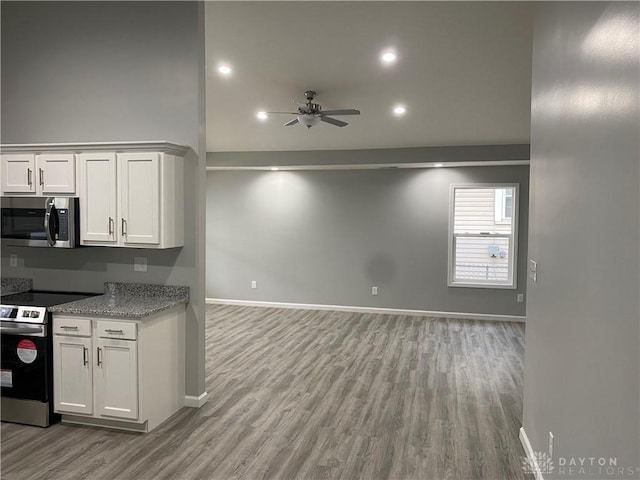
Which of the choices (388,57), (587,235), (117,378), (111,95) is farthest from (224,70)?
(587,235)

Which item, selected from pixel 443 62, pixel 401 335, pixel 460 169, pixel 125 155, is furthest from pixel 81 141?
pixel 460 169

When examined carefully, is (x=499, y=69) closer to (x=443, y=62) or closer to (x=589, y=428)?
(x=443, y=62)

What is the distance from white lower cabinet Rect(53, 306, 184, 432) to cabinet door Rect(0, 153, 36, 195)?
1.20m

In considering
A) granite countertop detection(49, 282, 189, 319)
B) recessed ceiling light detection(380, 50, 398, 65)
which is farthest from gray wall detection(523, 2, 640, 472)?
granite countertop detection(49, 282, 189, 319)

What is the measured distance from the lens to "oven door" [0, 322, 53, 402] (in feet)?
10.8

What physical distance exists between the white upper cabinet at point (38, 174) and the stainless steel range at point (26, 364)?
0.96 m

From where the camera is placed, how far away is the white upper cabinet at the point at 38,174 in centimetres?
363

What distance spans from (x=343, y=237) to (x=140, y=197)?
462 centimetres

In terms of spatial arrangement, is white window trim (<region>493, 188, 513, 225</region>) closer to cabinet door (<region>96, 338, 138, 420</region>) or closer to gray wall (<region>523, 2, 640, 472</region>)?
gray wall (<region>523, 2, 640, 472</region>)

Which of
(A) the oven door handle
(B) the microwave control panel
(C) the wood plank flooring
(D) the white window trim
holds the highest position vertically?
(D) the white window trim

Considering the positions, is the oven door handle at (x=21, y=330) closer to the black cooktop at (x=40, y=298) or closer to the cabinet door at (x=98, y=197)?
the black cooktop at (x=40, y=298)

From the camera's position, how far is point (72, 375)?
3.29 metres

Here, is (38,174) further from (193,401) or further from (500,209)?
(500,209)

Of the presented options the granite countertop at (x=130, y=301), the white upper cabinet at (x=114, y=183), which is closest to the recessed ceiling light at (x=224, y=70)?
the white upper cabinet at (x=114, y=183)
